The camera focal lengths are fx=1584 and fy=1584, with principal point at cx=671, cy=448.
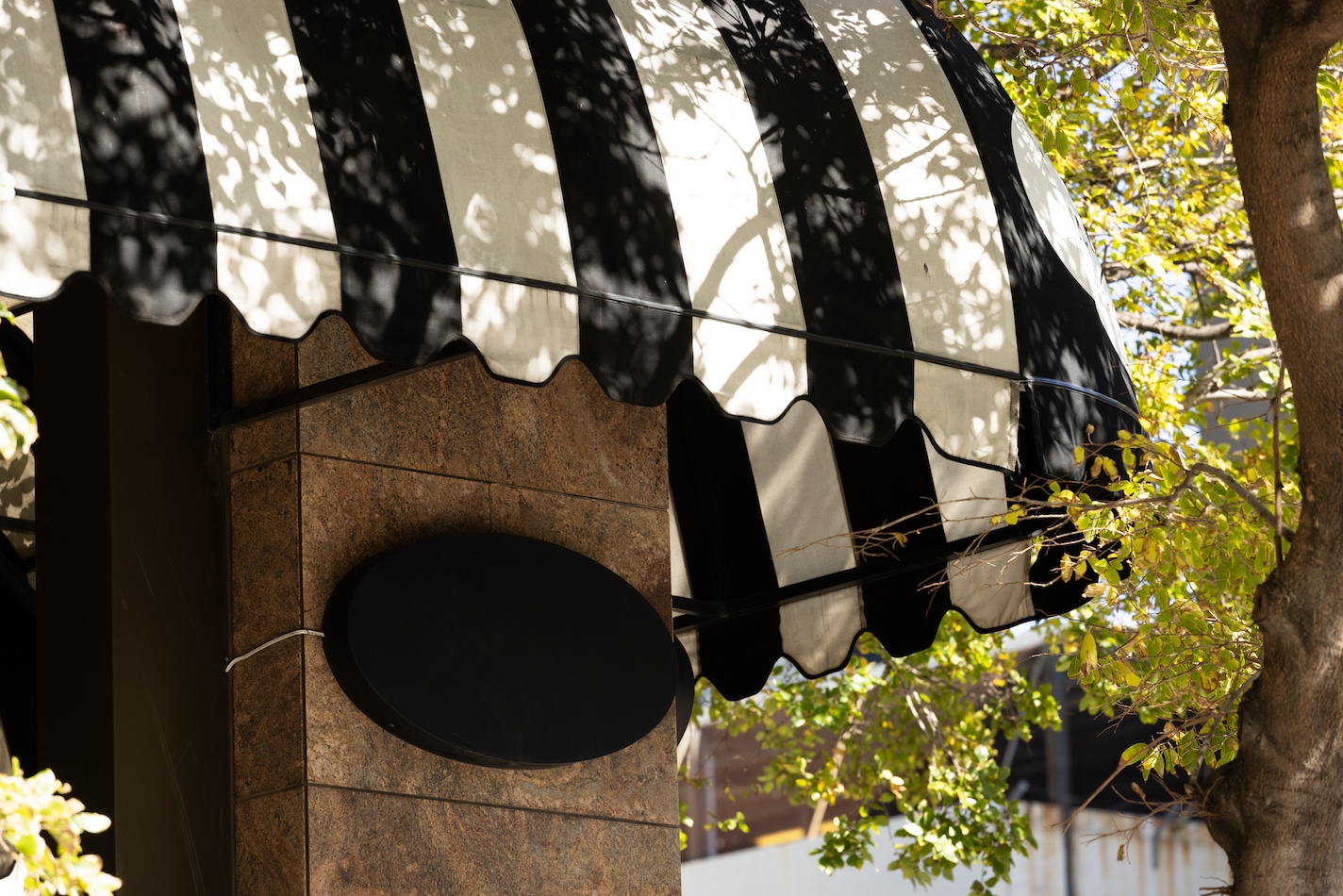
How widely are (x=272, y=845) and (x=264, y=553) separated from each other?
848 mm

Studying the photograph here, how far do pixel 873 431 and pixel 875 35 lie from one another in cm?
153

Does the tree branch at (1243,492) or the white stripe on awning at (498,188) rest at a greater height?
the white stripe on awning at (498,188)

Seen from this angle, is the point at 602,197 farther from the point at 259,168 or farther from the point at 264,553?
the point at 264,553

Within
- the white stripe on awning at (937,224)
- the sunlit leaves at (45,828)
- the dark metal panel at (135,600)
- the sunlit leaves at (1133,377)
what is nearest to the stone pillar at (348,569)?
the dark metal panel at (135,600)

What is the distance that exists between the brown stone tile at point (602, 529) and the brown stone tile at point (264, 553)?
711 millimetres

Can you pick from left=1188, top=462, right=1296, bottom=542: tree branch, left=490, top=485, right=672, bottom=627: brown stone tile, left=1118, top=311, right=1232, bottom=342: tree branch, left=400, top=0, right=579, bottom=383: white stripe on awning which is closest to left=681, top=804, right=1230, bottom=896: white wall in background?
left=1118, top=311, right=1232, bottom=342: tree branch

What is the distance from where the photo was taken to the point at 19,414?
2.47 meters

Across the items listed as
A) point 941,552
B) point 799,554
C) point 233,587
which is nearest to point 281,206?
point 233,587

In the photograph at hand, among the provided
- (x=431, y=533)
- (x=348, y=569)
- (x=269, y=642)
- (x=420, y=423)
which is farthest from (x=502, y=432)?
(x=269, y=642)

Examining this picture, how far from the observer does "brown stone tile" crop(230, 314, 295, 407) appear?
15.6 feet

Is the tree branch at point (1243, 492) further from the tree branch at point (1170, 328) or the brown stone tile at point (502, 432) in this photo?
the tree branch at point (1170, 328)

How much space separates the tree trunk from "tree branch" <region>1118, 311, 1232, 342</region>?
588 cm

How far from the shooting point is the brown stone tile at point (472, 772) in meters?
4.53

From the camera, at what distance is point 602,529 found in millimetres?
5383
